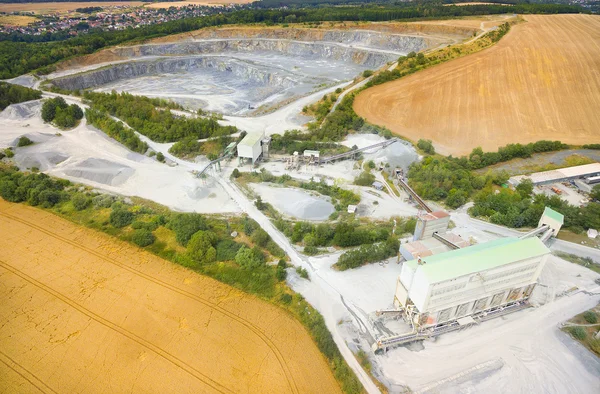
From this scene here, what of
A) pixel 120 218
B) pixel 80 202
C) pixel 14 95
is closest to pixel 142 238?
pixel 120 218

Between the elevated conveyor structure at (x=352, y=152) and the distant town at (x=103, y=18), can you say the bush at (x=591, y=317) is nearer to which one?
the elevated conveyor structure at (x=352, y=152)

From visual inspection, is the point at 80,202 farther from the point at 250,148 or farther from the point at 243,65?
the point at 243,65

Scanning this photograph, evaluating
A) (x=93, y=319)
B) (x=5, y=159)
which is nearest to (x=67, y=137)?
(x=5, y=159)

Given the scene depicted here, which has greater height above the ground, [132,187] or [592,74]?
[592,74]

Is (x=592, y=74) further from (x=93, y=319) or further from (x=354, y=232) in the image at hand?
(x=93, y=319)

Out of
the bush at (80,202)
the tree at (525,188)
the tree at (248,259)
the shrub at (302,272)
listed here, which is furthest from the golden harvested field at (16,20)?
the tree at (525,188)

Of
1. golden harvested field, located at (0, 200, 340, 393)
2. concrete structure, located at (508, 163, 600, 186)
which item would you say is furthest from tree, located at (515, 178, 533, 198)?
golden harvested field, located at (0, 200, 340, 393)

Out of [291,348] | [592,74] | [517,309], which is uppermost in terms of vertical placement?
[592,74]

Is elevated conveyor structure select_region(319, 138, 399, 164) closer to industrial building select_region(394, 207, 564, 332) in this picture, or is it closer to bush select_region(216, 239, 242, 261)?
bush select_region(216, 239, 242, 261)
